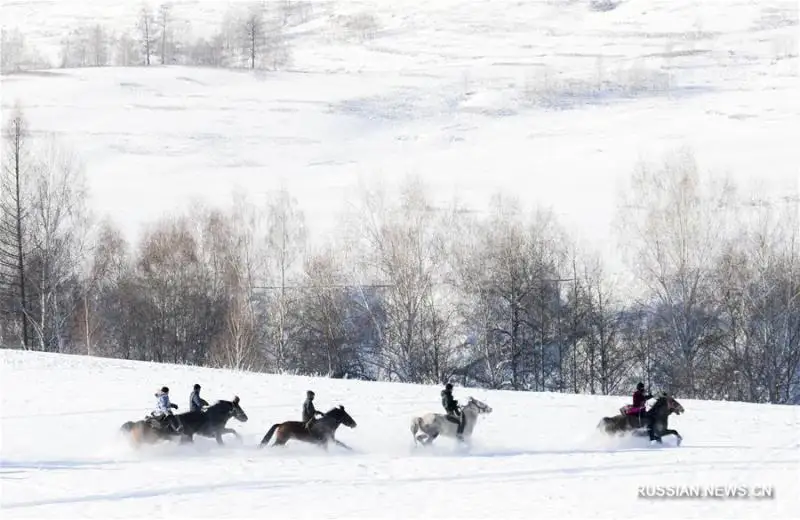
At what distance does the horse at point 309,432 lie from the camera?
55.4 ft

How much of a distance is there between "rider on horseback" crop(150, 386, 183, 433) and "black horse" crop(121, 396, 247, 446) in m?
0.05

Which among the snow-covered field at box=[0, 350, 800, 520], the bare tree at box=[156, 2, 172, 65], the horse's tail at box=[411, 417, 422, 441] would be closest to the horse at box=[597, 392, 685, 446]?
the snow-covered field at box=[0, 350, 800, 520]

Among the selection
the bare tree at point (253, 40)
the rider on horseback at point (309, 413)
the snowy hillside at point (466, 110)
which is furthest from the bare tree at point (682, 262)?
the bare tree at point (253, 40)

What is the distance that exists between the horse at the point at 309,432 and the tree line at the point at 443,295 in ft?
69.2

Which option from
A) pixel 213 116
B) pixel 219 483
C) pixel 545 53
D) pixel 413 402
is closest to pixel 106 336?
pixel 413 402

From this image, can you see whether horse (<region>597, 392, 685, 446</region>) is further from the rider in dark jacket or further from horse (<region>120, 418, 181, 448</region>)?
horse (<region>120, 418, 181, 448</region>)

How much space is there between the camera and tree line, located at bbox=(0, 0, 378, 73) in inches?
4469

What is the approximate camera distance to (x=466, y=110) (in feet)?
289

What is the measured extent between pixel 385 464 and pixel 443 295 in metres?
26.4

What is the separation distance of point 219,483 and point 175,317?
32.8m

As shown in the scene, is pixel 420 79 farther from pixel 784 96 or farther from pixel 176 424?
pixel 176 424

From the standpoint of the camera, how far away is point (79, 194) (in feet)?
149

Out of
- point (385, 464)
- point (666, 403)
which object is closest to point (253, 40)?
point (666, 403)

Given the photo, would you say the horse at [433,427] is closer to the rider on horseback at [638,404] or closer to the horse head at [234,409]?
the rider on horseback at [638,404]
